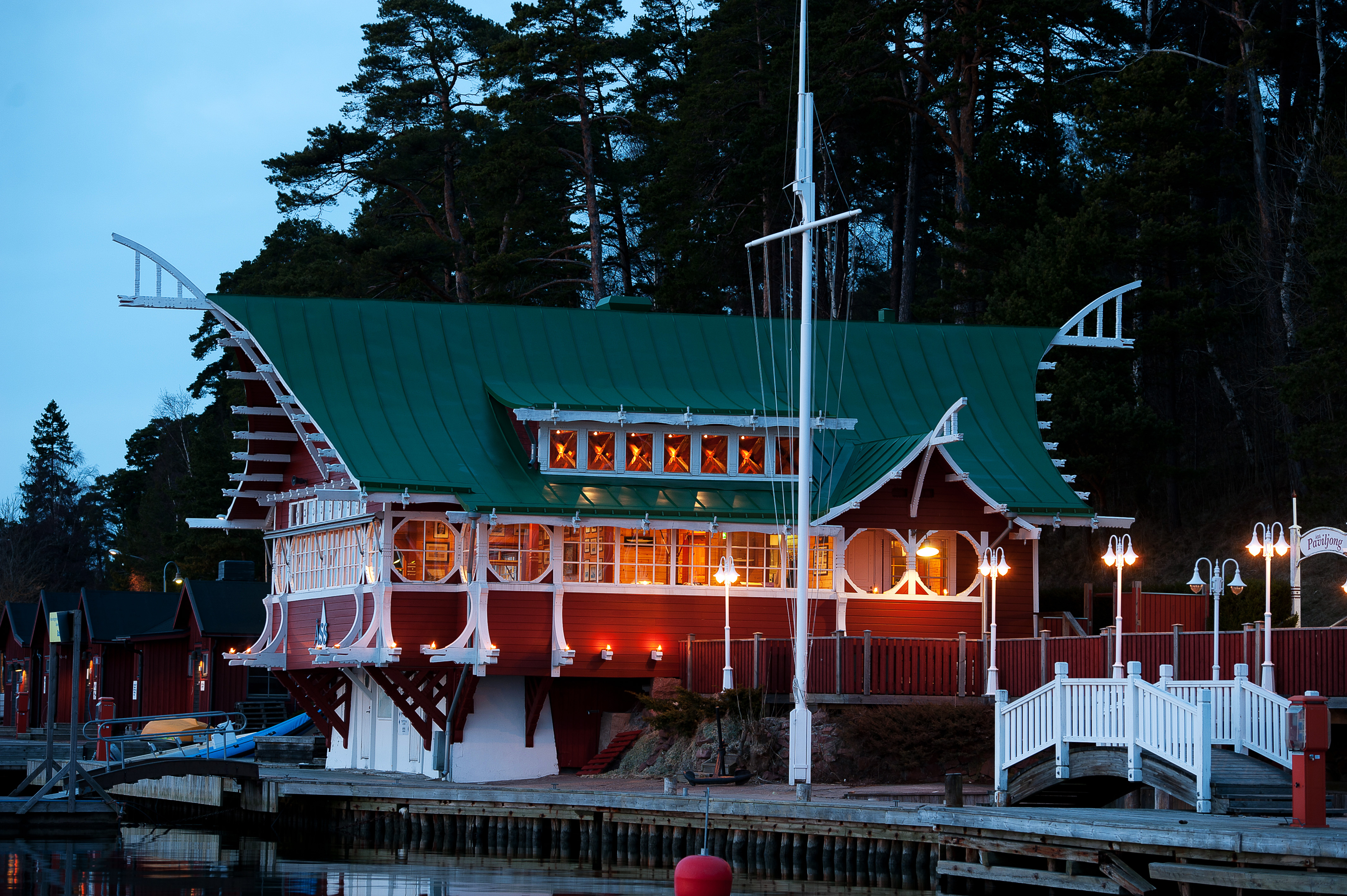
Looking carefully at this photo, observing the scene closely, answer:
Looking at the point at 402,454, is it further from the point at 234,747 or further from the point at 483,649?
the point at 234,747

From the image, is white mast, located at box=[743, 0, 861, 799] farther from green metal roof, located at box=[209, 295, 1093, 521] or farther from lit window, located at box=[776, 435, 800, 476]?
lit window, located at box=[776, 435, 800, 476]

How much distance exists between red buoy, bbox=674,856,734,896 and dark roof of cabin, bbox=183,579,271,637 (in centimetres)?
2884

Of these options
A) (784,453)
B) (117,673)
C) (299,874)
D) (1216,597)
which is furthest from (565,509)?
(117,673)

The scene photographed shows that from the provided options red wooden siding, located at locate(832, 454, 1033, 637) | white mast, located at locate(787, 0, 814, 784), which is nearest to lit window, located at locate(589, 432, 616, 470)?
red wooden siding, located at locate(832, 454, 1033, 637)

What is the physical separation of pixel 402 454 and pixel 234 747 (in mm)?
11516

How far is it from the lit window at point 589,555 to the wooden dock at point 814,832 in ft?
12.4

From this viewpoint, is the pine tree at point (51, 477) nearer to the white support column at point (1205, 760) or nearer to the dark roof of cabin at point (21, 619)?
the dark roof of cabin at point (21, 619)

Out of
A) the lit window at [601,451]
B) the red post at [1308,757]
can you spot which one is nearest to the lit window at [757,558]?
the lit window at [601,451]

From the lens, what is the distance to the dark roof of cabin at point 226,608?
4794 centimetres

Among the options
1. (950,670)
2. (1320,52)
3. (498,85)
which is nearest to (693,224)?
(498,85)

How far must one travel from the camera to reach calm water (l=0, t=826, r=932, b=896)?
80.5 ft

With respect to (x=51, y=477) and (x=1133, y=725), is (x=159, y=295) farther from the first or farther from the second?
(x=51, y=477)

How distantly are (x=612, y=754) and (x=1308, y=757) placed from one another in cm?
1579

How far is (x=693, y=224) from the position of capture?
53.1 metres
